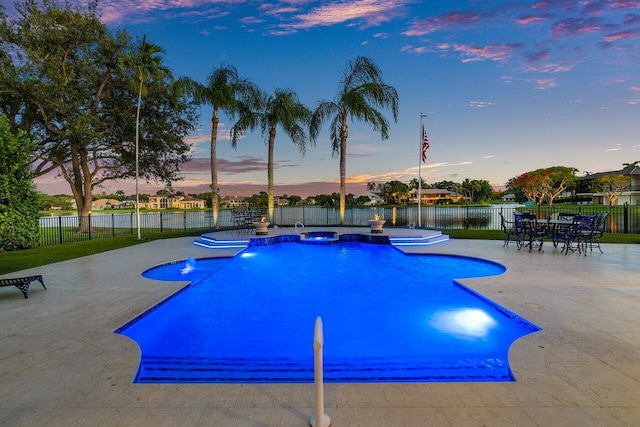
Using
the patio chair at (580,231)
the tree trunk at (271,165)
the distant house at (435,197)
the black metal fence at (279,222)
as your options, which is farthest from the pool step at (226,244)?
the distant house at (435,197)

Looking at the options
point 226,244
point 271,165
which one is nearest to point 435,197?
point 271,165

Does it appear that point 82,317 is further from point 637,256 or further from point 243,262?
point 637,256

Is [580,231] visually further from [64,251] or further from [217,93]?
[64,251]

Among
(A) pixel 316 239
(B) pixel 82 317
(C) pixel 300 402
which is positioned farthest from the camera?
(A) pixel 316 239

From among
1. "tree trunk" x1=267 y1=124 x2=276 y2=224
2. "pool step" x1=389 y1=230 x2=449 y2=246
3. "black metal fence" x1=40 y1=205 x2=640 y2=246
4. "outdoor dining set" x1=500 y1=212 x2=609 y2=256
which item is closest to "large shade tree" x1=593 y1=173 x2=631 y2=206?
"black metal fence" x1=40 y1=205 x2=640 y2=246

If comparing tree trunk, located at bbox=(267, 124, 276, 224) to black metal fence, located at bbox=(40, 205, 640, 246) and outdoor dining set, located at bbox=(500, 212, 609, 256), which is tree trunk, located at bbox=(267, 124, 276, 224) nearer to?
black metal fence, located at bbox=(40, 205, 640, 246)

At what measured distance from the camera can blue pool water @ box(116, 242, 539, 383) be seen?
347cm

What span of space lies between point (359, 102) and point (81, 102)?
15407mm

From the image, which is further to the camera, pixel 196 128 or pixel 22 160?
pixel 196 128

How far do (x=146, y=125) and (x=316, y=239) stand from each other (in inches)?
526

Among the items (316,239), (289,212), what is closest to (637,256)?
(316,239)

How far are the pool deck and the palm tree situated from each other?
1346 centimetres

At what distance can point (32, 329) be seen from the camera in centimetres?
418

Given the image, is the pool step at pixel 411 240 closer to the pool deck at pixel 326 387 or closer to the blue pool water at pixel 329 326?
the blue pool water at pixel 329 326
